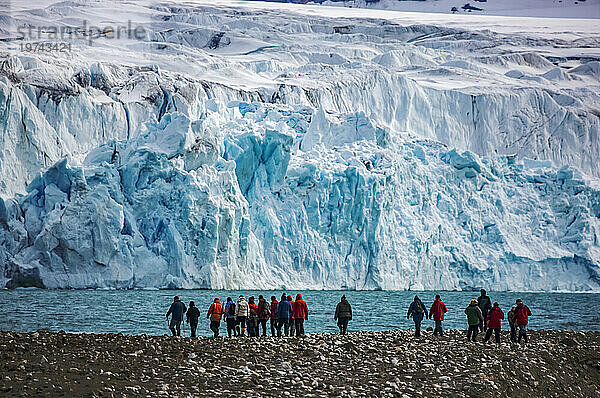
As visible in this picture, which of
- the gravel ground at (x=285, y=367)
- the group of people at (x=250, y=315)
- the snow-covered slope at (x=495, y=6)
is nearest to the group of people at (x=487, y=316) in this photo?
the gravel ground at (x=285, y=367)

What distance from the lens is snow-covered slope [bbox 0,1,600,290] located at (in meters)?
38.9

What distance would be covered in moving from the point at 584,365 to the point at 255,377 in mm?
7707

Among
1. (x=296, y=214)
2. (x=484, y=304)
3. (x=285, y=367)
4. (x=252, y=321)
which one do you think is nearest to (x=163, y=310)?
(x=252, y=321)

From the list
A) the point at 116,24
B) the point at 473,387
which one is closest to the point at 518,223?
the point at 473,387

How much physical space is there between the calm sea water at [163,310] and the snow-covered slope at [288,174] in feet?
5.23

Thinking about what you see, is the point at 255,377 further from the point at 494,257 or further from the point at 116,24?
the point at 116,24

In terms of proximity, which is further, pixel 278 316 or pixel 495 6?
pixel 495 6

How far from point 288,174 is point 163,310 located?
15171mm

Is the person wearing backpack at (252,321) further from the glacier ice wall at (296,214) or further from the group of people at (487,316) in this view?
the glacier ice wall at (296,214)

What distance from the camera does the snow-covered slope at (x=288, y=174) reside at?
3894 cm

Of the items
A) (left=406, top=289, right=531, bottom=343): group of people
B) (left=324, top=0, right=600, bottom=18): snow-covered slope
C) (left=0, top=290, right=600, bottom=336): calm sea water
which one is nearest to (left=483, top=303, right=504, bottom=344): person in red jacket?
(left=406, top=289, right=531, bottom=343): group of people

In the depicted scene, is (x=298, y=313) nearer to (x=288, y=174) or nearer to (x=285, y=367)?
(x=285, y=367)

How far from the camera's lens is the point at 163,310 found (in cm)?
3036

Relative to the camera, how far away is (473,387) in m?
13.8
